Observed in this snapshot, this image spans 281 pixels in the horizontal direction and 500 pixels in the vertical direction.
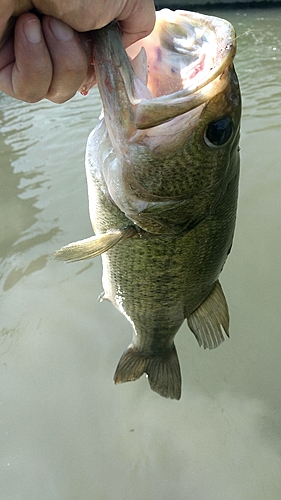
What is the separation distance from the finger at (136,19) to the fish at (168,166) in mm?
33

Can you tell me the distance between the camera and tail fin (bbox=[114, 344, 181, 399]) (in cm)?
201

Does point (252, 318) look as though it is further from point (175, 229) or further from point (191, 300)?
point (175, 229)

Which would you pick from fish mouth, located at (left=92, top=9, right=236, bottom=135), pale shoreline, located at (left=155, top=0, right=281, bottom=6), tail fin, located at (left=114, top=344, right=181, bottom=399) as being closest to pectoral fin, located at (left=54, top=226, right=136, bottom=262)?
fish mouth, located at (left=92, top=9, right=236, bottom=135)

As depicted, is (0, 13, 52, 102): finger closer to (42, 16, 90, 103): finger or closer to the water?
(42, 16, 90, 103): finger

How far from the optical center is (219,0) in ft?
56.2

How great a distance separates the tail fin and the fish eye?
3.63 ft

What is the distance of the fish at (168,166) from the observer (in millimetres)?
1155

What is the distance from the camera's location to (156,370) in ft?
6.72

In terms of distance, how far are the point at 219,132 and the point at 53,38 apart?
513 mm

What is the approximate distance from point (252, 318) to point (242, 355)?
1.06 ft

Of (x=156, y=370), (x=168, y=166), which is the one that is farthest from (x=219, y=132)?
(x=156, y=370)

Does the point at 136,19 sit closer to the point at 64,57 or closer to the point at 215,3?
the point at 64,57

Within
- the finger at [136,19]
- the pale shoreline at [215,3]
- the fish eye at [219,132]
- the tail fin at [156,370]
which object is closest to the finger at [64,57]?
the finger at [136,19]

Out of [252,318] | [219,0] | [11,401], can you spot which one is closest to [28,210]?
[11,401]
